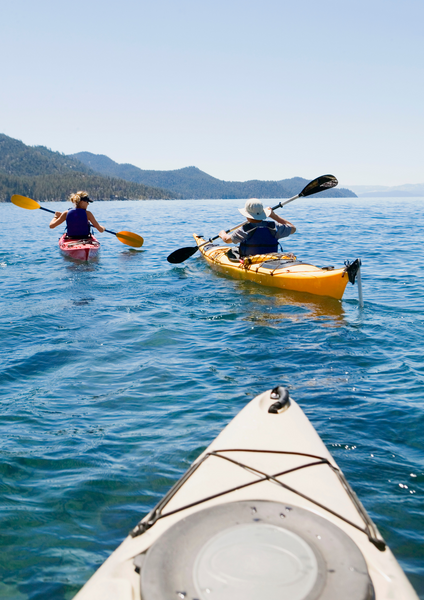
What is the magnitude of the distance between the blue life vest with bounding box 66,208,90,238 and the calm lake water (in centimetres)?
315

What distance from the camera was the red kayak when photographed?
12.5 metres

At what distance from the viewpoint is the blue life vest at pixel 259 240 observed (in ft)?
30.1

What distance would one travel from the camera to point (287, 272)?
8.56 m

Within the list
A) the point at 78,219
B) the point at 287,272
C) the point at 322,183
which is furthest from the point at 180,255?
the point at 287,272

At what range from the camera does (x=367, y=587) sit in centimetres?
173

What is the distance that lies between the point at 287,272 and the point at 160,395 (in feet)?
15.1

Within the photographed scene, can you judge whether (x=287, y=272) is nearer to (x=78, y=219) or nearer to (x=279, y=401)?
(x=279, y=401)

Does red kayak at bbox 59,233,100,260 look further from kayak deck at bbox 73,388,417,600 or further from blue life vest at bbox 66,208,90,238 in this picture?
kayak deck at bbox 73,388,417,600

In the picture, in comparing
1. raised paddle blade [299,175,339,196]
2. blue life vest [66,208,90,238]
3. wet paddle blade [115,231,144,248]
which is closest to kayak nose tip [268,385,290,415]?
raised paddle blade [299,175,339,196]

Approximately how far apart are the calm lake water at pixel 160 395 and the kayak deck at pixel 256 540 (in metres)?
0.65

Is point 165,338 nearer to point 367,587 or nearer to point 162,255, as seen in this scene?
point 367,587

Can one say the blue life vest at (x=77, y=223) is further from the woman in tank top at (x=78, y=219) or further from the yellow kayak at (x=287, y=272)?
the yellow kayak at (x=287, y=272)

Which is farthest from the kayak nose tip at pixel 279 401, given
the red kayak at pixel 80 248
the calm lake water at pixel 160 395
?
the red kayak at pixel 80 248

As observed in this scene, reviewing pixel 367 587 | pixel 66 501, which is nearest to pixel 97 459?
pixel 66 501
